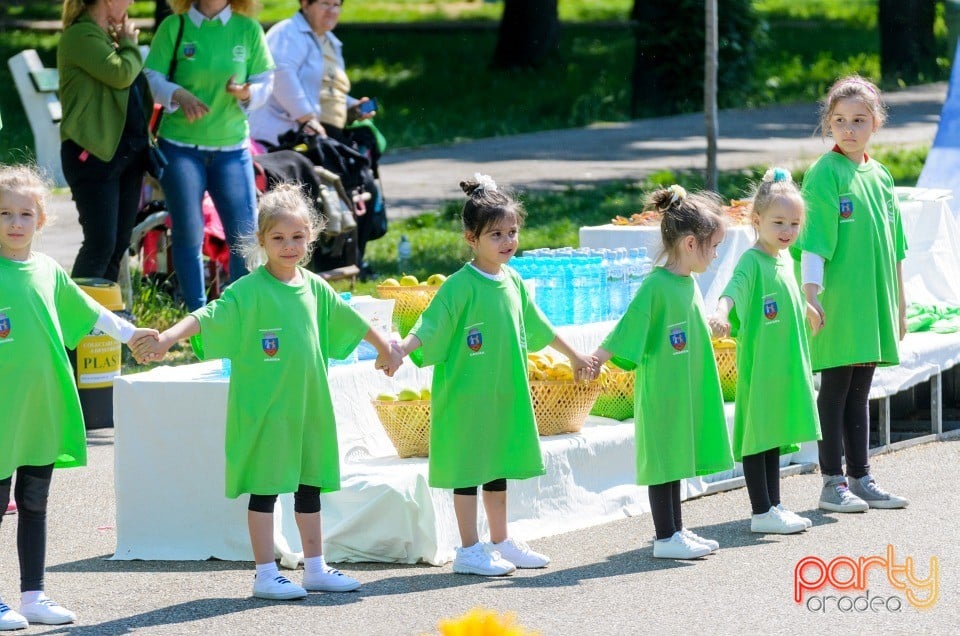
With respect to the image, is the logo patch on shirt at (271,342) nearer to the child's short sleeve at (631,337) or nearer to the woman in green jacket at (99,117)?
the child's short sleeve at (631,337)

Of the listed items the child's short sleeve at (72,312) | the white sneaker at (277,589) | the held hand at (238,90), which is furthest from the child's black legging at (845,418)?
the held hand at (238,90)

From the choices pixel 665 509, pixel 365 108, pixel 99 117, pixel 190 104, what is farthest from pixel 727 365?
pixel 365 108

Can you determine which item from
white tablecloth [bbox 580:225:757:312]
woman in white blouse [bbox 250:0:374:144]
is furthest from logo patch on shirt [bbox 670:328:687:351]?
woman in white blouse [bbox 250:0:374:144]

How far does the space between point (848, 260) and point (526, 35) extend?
19.7m

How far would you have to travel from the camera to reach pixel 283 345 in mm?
5402

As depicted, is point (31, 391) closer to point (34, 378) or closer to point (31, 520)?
point (34, 378)

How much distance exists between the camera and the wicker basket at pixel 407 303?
6.95m

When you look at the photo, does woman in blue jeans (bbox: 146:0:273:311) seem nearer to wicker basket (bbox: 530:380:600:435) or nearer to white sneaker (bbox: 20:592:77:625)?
wicker basket (bbox: 530:380:600:435)

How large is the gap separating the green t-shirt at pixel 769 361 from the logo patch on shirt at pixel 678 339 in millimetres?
361

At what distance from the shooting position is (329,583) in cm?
547

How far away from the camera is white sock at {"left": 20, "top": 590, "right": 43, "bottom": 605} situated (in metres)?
5.14

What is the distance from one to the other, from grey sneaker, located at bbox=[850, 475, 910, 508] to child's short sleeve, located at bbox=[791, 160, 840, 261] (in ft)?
2.95

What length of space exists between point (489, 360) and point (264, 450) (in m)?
0.85

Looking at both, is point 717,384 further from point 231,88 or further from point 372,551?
point 231,88
